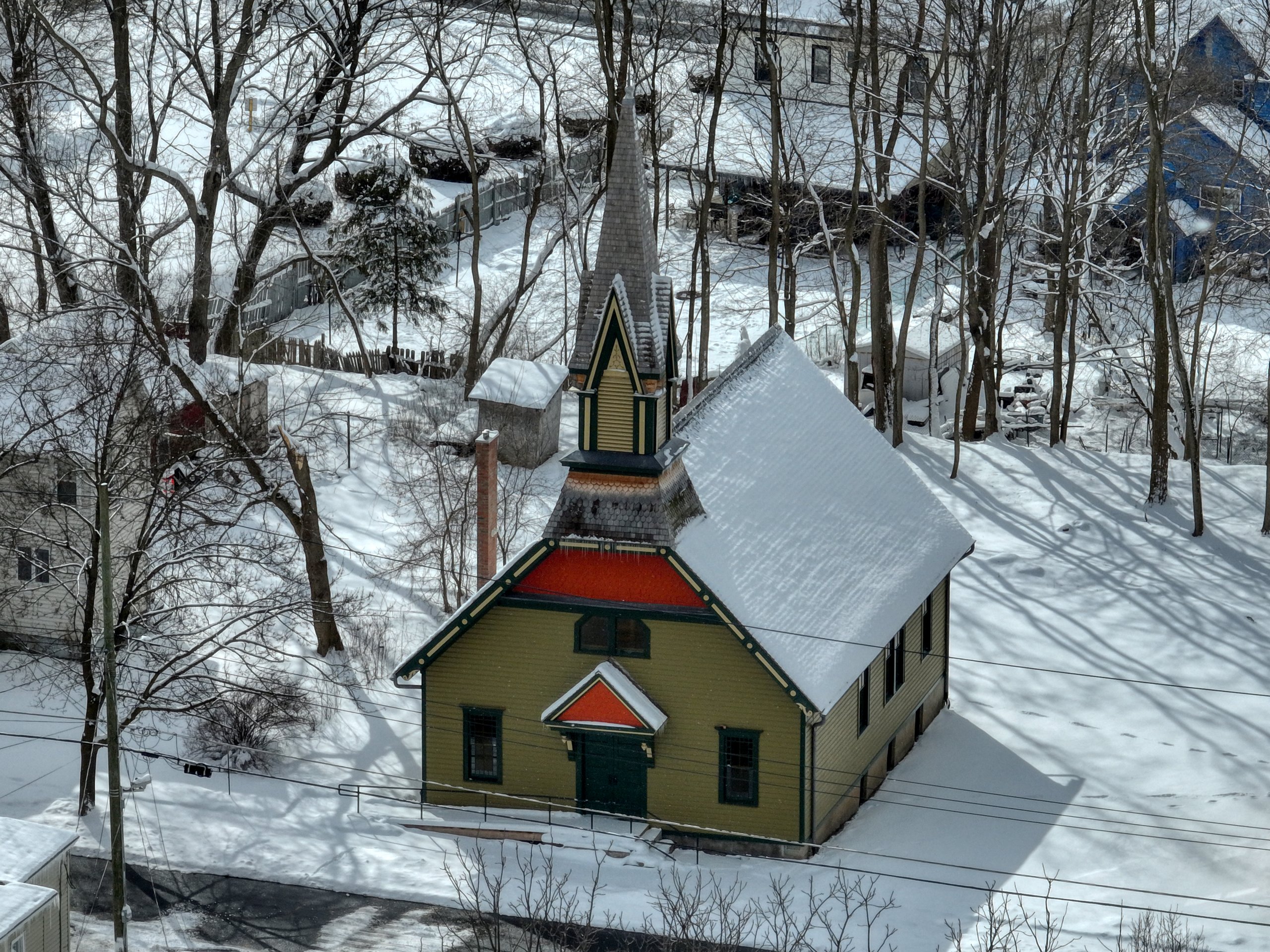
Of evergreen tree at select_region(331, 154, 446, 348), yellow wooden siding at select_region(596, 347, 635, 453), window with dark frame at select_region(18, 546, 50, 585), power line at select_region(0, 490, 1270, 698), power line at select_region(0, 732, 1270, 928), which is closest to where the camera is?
power line at select_region(0, 732, 1270, 928)

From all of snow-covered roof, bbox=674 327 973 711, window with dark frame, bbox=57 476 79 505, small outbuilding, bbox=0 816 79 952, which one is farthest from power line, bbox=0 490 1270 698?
small outbuilding, bbox=0 816 79 952

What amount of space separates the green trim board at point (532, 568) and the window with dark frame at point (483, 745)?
4.40ft

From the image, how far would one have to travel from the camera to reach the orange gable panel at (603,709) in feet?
108

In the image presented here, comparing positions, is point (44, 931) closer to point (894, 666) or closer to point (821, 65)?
point (894, 666)

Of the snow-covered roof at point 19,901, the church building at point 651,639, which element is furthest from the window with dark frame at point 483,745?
the snow-covered roof at point 19,901

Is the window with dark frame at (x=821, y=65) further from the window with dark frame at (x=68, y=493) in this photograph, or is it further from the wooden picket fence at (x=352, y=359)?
the window with dark frame at (x=68, y=493)

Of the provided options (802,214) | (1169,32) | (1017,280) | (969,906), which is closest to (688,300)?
(802,214)

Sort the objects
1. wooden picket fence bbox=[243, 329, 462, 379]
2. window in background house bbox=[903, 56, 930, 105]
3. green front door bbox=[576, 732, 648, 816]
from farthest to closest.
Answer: wooden picket fence bbox=[243, 329, 462, 379] → window in background house bbox=[903, 56, 930, 105] → green front door bbox=[576, 732, 648, 816]

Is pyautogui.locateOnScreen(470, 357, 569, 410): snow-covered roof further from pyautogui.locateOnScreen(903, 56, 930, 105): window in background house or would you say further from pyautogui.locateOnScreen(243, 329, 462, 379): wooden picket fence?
pyautogui.locateOnScreen(903, 56, 930, 105): window in background house

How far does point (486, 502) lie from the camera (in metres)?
38.5

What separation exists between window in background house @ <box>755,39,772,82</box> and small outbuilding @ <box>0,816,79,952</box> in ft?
112

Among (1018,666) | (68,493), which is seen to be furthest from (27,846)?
(1018,666)

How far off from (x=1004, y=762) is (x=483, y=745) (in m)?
10.9

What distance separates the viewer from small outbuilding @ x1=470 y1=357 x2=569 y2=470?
4988 centimetres
